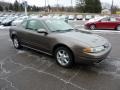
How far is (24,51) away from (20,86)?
3.14 metres

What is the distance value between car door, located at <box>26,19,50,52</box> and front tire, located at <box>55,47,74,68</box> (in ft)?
1.57

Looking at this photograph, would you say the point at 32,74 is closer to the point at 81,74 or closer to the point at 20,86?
the point at 20,86

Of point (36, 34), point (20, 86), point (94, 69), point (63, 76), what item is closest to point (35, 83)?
point (20, 86)

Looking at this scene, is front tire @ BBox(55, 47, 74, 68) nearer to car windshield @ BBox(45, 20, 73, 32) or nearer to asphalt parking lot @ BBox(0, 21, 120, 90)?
asphalt parking lot @ BBox(0, 21, 120, 90)

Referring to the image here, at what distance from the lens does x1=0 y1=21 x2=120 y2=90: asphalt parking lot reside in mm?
3920

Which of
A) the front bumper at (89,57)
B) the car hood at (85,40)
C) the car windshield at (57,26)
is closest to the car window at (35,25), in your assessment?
the car windshield at (57,26)

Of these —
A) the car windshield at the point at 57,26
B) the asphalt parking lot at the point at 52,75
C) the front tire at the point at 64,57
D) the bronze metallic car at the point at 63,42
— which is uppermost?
the car windshield at the point at 57,26

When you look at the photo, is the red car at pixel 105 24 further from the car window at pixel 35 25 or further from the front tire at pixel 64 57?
the front tire at pixel 64 57

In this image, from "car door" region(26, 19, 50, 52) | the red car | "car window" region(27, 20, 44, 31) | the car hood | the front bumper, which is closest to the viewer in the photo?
the front bumper

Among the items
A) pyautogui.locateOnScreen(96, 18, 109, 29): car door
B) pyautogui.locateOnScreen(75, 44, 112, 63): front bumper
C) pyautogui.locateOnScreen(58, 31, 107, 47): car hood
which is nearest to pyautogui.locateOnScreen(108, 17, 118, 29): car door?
pyautogui.locateOnScreen(96, 18, 109, 29): car door

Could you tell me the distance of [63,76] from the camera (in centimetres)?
443

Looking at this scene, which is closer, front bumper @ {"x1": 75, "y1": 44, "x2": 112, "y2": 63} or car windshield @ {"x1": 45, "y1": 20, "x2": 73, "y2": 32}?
front bumper @ {"x1": 75, "y1": 44, "x2": 112, "y2": 63}

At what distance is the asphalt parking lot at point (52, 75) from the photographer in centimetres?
392

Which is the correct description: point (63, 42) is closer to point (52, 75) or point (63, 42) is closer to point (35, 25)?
point (52, 75)
